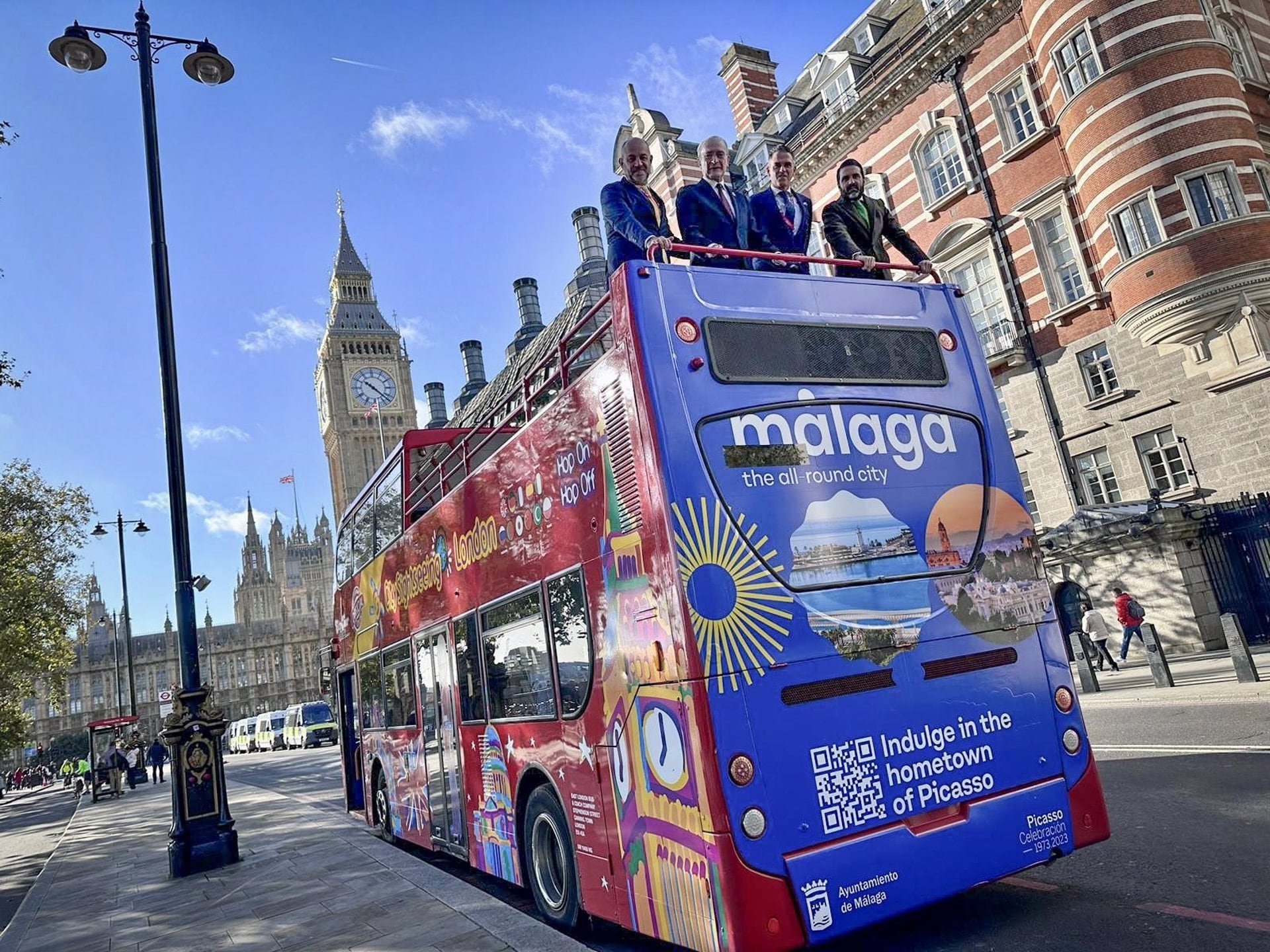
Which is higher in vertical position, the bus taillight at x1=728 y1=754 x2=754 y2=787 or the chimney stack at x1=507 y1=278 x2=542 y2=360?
the chimney stack at x1=507 y1=278 x2=542 y2=360

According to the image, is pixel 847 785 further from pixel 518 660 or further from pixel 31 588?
pixel 31 588

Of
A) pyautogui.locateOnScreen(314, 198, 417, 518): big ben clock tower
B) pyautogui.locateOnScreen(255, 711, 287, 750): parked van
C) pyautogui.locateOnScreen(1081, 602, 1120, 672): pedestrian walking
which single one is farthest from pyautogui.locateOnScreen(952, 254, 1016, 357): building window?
pyautogui.locateOnScreen(314, 198, 417, 518): big ben clock tower

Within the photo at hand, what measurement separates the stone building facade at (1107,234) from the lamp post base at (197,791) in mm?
13204

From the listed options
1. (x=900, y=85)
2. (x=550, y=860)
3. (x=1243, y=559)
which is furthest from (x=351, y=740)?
(x=900, y=85)

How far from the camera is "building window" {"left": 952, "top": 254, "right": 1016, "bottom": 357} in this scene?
22906 mm

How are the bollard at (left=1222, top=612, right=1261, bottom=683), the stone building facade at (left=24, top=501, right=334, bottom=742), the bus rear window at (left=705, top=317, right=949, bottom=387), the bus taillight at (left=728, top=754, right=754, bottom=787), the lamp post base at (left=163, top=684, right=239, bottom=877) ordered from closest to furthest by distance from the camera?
A: 1. the bus taillight at (left=728, top=754, right=754, bottom=787)
2. the bus rear window at (left=705, top=317, right=949, bottom=387)
3. the lamp post base at (left=163, top=684, right=239, bottom=877)
4. the bollard at (left=1222, top=612, right=1261, bottom=683)
5. the stone building facade at (left=24, top=501, right=334, bottom=742)

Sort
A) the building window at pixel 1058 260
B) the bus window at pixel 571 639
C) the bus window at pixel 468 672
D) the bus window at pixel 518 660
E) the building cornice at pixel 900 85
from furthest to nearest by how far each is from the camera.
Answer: the building cornice at pixel 900 85 < the building window at pixel 1058 260 < the bus window at pixel 468 672 < the bus window at pixel 518 660 < the bus window at pixel 571 639

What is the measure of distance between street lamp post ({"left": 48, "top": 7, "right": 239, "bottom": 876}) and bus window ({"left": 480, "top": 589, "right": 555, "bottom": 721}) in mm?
5996

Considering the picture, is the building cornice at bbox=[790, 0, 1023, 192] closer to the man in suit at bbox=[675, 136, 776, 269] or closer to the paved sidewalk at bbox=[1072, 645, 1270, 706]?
the paved sidewalk at bbox=[1072, 645, 1270, 706]

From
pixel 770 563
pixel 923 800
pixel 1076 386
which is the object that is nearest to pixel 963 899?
pixel 923 800

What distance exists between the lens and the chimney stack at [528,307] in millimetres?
63531

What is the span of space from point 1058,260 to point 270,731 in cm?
5492

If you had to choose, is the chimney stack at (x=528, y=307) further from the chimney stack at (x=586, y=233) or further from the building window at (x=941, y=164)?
the building window at (x=941, y=164)

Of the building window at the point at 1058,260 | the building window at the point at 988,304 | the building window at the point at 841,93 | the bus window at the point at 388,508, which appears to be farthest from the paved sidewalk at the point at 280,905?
the building window at the point at 841,93
